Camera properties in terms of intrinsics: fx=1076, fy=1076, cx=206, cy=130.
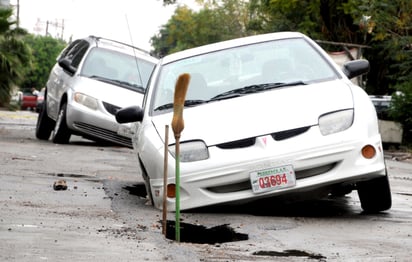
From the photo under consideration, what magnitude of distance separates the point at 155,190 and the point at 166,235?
1.41 meters

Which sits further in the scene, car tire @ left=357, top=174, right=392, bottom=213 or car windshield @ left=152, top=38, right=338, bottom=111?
car windshield @ left=152, top=38, right=338, bottom=111

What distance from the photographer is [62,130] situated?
59.4 feet

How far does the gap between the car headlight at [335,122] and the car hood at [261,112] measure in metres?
0.05

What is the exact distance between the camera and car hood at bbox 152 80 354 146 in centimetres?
852

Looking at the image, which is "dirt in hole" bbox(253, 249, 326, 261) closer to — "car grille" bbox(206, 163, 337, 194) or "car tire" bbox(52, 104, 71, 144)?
"car grille" bbox(206, 163, 337, 194)

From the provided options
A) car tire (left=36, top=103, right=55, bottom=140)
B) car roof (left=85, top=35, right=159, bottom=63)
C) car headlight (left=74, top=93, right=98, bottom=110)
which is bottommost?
car tire (left=36, top=103, right=55, bottom=140)

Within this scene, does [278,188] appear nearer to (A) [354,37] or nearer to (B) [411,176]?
(B) [411,176]

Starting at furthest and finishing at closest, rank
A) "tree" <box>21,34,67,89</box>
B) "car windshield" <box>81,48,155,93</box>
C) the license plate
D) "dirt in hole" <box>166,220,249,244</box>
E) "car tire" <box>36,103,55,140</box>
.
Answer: "tree" <box>21,34,67,89</box> → "car tire" <box>36,103,55,140</box> → "car windshield" <box>81,48,155,93</box> → the license plate → "dirt in hole" <box>166,220,249,244</box>

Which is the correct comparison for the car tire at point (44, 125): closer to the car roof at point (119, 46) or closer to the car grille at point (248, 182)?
the car roof at point (119, 46)

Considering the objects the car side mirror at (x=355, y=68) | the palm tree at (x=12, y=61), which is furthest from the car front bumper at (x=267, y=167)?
the palm tree at (x=12, y=61)

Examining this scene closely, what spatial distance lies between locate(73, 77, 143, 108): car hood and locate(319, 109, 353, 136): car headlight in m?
8.35

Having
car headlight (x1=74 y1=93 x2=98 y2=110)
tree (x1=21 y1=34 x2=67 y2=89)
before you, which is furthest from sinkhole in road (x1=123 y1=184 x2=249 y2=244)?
tree (x1=21 y1=34 x2=67 y2=89)

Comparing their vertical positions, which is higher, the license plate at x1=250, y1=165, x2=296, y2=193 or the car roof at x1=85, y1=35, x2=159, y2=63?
the license plate at x1=250, y1=165, x2=296, y2=193

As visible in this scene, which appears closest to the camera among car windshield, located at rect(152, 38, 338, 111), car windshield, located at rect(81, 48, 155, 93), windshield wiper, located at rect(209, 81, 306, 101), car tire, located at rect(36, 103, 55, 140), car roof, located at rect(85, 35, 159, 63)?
windshield wiper, located at rect(209, 81, 306, 101)
